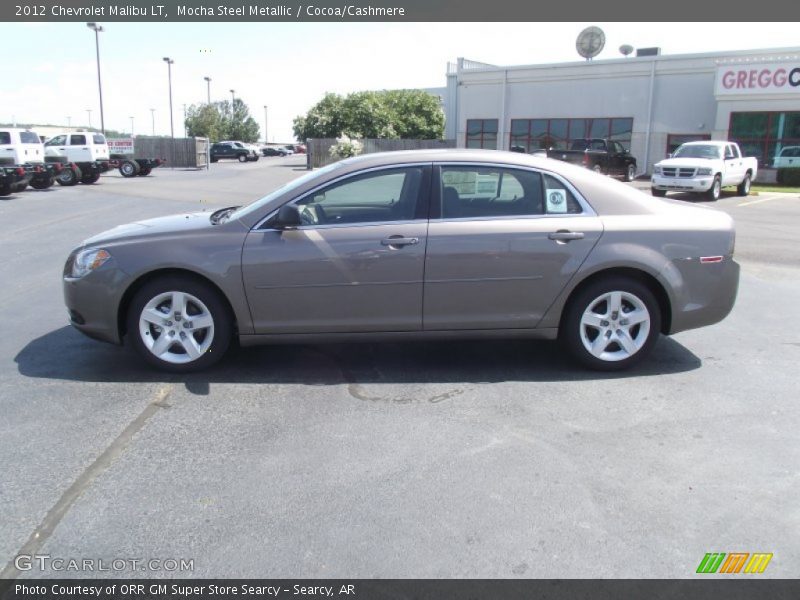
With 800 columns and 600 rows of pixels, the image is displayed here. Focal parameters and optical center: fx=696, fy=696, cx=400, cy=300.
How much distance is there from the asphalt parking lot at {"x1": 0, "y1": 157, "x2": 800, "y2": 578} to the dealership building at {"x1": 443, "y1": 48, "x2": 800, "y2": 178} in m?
23.2

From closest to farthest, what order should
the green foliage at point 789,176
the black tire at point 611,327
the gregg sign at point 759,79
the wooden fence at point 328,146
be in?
the black tire at point 611,327 → the green foliage at point 789,176 → the gregg sign at point 759,79 → the wooden fence at point 328,146

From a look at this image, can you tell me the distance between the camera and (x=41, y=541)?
3.04 meters

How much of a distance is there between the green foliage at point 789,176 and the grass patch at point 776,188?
27 cm

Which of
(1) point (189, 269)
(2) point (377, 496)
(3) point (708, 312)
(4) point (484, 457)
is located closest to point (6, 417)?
(1) point (189, 269)

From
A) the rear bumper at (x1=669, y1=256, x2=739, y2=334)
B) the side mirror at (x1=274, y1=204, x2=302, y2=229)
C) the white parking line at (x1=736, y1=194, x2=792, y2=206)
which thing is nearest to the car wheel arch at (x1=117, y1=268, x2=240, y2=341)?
the side mirror at (x1=274, y1=204, x2=302, y2=229)

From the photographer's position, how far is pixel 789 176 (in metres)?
28.3

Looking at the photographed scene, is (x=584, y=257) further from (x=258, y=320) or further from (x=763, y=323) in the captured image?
(x=763, y=323)

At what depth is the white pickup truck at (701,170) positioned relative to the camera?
20.7m

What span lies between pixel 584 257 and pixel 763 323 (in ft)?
9.20

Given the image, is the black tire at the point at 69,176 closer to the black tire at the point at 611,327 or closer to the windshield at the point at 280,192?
the windshield at the point at 280,192

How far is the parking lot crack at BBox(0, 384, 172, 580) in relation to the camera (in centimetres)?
297
